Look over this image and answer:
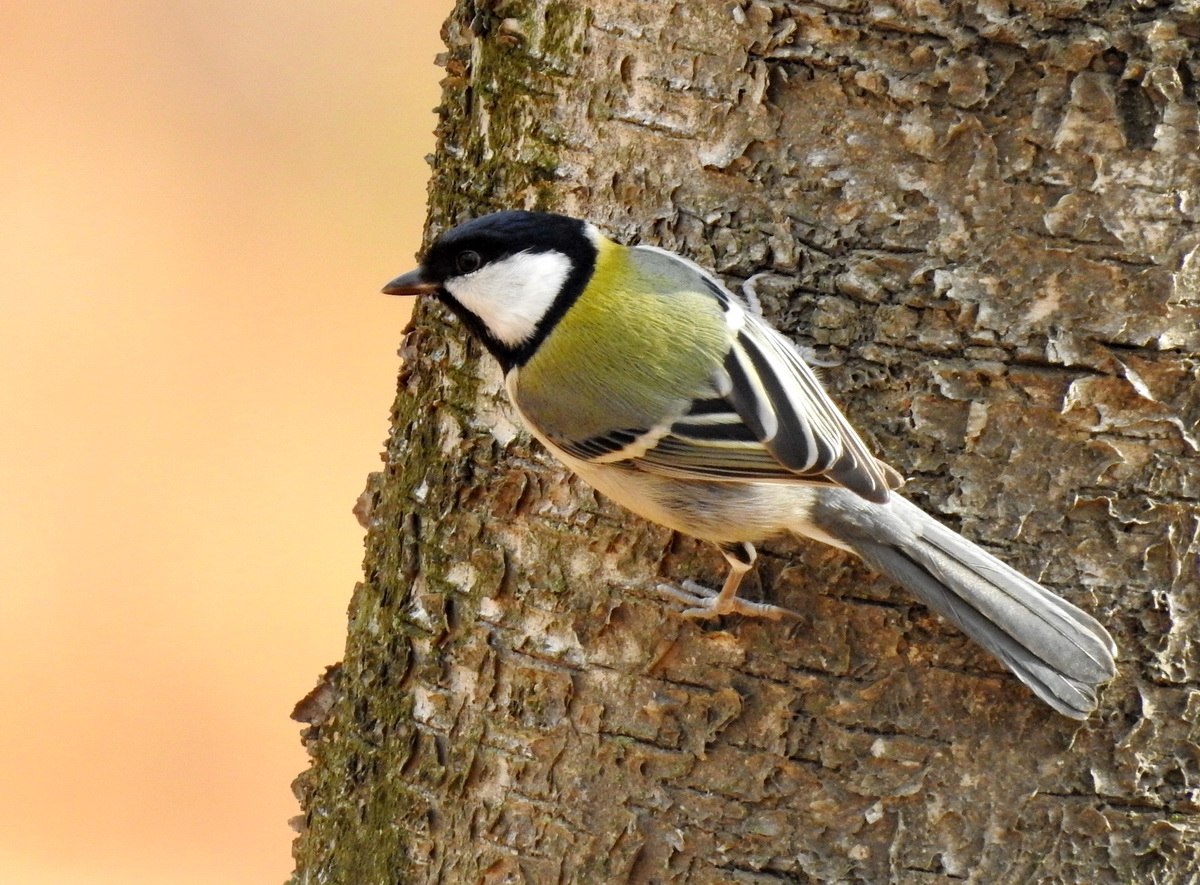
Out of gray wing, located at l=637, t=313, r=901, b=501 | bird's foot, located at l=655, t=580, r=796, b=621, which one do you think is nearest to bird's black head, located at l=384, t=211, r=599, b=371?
gray wing, located at l=637, t=313, r=901, b=501

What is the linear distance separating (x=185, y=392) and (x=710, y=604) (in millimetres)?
4018

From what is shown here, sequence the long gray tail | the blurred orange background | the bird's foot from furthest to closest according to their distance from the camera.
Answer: the blurred orange background < the bird's foot < the long gray tail

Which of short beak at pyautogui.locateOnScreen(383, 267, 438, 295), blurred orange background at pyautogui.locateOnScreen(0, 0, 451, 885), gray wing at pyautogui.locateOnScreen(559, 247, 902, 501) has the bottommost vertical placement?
blurred orange background at pyautogui.locateOnScreen(0, 0, 451, 885)

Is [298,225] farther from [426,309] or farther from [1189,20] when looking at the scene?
[1189,20]

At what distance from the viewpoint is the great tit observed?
1.69 m

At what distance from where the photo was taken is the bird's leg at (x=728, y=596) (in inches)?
69.8

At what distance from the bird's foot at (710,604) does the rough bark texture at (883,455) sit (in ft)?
0.09

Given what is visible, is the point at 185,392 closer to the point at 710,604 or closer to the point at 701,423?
the point at 701,423

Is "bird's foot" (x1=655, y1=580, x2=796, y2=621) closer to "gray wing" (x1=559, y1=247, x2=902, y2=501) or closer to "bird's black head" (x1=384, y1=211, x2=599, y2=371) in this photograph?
"gray wing" (x1=559, y1=247, x2=902, y2=501)

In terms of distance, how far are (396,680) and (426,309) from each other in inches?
22.4

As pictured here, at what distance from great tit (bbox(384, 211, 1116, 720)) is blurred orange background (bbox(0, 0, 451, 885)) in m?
3.22

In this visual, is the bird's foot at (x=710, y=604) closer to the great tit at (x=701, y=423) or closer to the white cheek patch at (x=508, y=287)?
the great tit at (x=701, y=423)

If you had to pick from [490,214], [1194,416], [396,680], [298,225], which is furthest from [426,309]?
[298,225]

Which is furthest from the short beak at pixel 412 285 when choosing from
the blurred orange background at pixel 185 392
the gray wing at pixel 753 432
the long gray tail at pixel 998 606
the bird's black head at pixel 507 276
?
the blurred orange background at pixel 185 392
